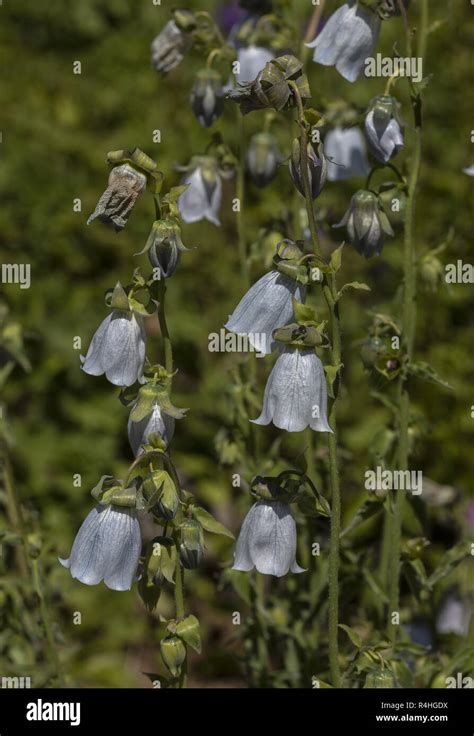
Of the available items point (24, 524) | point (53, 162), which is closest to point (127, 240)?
point (53, 162)

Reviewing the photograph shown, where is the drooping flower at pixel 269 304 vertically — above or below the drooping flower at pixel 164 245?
below

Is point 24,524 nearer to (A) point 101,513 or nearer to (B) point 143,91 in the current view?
(A) point 101,513

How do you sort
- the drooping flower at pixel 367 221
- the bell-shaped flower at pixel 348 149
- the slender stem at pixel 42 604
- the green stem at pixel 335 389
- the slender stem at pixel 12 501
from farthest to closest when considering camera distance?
the bell-shaped flower at pixel 348 149
the slender stem at pixel 12 501
the slender stem at pixel 42 604
the drooping flower at pixel 367 221
the green stem at pixel 335 389

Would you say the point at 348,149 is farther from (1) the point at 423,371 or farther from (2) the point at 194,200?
(1) the point at 423,371

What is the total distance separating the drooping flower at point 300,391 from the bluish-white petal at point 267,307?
7 centimetres

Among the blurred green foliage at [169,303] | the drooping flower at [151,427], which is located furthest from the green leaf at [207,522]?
the blurred green foliage at [169,303]

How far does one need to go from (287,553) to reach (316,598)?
31.6 inches

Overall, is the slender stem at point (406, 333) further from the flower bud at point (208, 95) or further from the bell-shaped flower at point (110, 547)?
the bell-shaped flower at point (110, 547)

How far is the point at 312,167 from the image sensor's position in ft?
5.77

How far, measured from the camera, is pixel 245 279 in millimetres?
2498

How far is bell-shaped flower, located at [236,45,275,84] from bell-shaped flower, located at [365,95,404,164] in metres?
0.65

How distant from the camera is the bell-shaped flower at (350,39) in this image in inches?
81.3

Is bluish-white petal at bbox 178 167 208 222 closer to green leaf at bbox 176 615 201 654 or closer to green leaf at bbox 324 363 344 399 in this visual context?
green leaf at bbox 324 363 344 399

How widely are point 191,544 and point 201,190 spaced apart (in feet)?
3.58
